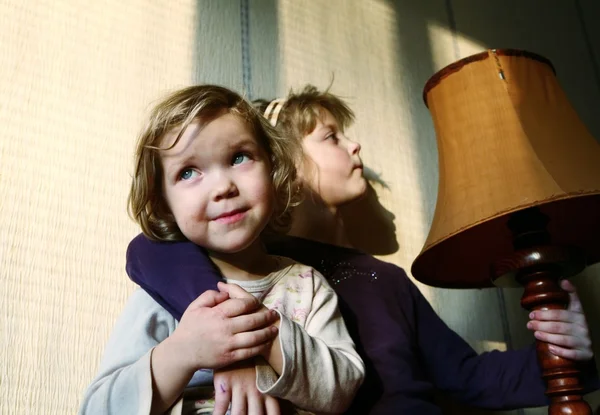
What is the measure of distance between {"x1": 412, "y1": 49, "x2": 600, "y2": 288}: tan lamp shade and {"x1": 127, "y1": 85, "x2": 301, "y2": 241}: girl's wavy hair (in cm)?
24

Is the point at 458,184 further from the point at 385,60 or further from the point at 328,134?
the point at 385,60

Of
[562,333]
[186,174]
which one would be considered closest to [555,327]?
[562,333]

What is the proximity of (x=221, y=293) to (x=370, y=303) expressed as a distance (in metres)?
0.35


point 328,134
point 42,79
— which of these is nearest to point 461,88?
point 328,134

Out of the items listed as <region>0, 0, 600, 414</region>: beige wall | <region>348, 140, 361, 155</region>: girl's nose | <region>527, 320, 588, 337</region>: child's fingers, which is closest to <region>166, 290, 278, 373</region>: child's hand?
<region>0, 0, 600, 414</region>: beige wall

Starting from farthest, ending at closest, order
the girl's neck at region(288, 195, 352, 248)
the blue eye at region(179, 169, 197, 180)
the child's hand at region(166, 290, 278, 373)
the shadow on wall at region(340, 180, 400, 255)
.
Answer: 1. the shadow on wall at region(340, 180, 400, 255)
2. the girl's neck at region(288, 195, 352, 248)
3. the blue eye at region(179, 169, 197, 180)
4. the child's hand at region(166, 290, 278, 373)

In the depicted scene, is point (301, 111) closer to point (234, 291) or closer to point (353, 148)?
point (353, 148)

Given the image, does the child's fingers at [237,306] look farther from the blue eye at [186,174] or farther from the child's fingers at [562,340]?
the child's fingers at [562,340]

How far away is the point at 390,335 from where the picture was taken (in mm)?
876

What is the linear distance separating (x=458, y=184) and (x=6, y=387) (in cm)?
65

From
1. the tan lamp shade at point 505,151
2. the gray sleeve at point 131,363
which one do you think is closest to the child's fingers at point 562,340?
the tan lamp shade at point 505,151

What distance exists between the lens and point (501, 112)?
82 centimetres

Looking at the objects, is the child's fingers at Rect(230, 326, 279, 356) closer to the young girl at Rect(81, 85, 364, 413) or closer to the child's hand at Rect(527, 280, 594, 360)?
the young girl at Rect(81, 85, 364, 413)

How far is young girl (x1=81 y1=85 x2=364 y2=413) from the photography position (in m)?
0.60
